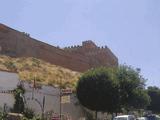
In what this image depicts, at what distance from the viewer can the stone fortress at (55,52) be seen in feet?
247

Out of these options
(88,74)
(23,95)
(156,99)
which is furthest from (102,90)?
(156,99)

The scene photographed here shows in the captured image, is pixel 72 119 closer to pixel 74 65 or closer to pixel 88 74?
pixel 88 74

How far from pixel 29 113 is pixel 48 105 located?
551 centimetres

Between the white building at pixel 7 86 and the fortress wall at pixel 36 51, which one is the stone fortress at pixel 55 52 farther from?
the white building at pixel 7 86

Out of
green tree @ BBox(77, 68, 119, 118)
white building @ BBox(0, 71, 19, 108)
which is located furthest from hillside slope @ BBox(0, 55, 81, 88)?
white building @ BBox(0, 71, 19, 108)

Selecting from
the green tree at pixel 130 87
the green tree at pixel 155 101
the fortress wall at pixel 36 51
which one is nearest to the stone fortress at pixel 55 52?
the fortress wall at pixel 36 51

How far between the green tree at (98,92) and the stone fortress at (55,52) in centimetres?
2911

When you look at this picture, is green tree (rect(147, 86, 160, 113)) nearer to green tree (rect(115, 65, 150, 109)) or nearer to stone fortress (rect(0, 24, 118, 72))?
stone fortress (rect(0, 24, 118, 72))

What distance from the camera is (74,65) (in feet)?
306

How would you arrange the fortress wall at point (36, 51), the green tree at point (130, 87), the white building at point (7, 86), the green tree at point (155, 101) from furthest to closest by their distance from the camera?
1. the green tree at point (155, 101)
2. the fortress wall at point (36, 51)
3. the green tree at point (130, 87)
4. the white building at point (7, 86)

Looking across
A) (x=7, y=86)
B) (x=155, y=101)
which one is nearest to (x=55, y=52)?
(x=155, y=101)

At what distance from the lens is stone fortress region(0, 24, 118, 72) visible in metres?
75.4

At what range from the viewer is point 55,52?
291 ft

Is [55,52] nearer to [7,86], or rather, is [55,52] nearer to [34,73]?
[34,73]
